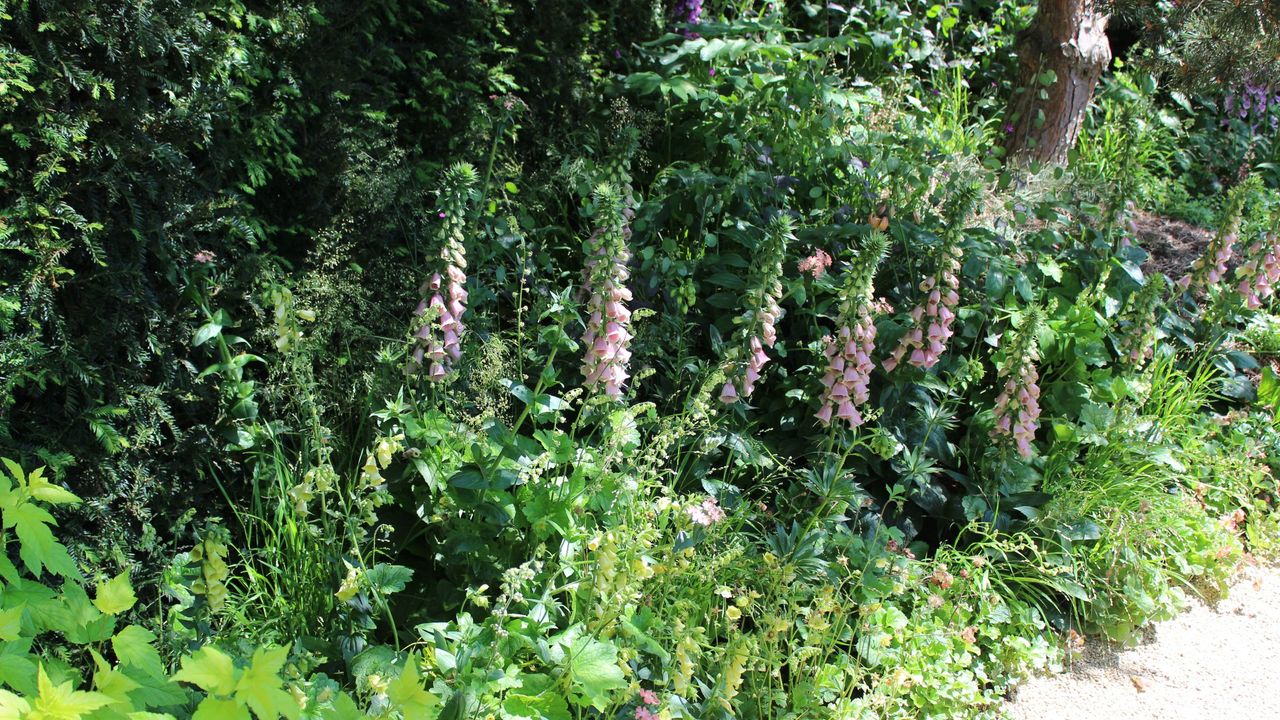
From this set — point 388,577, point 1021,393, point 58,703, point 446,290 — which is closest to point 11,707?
point 58,703

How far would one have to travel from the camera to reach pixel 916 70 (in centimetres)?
614

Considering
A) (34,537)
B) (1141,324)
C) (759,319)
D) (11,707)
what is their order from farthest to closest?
1. (1141,324)
2. (759,319)
3. (34,537)
4. (11,707)

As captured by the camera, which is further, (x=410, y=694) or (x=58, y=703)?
(x=410, y=694)

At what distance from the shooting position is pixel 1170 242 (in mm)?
5504

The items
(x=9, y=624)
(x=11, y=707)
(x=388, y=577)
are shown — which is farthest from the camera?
(x=388, y=577)

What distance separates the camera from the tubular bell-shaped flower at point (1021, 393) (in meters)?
3.37

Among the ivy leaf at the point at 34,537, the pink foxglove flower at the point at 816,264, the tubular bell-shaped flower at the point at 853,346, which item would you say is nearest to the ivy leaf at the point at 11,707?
the ivy leaf at the point at 34,537

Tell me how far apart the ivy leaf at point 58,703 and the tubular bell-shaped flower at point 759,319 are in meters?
2.00

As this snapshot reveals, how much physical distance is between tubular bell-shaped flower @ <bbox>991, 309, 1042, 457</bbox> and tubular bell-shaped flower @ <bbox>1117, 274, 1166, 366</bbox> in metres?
0.56

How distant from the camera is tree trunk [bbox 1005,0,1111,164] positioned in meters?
5.30

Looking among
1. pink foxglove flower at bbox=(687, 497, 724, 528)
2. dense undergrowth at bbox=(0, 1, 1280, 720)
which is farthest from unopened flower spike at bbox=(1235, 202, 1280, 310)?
pink foxglove flower at bbox=(687, 497, 724, 528)

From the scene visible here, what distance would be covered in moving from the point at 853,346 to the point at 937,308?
0.41m

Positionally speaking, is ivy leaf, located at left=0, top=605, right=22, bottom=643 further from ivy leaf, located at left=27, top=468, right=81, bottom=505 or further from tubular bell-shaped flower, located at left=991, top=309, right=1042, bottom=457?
tubular bell-shaped flower, located at left=991, top=309, right=1042, bottom=457

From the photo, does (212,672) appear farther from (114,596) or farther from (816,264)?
(816,264)
